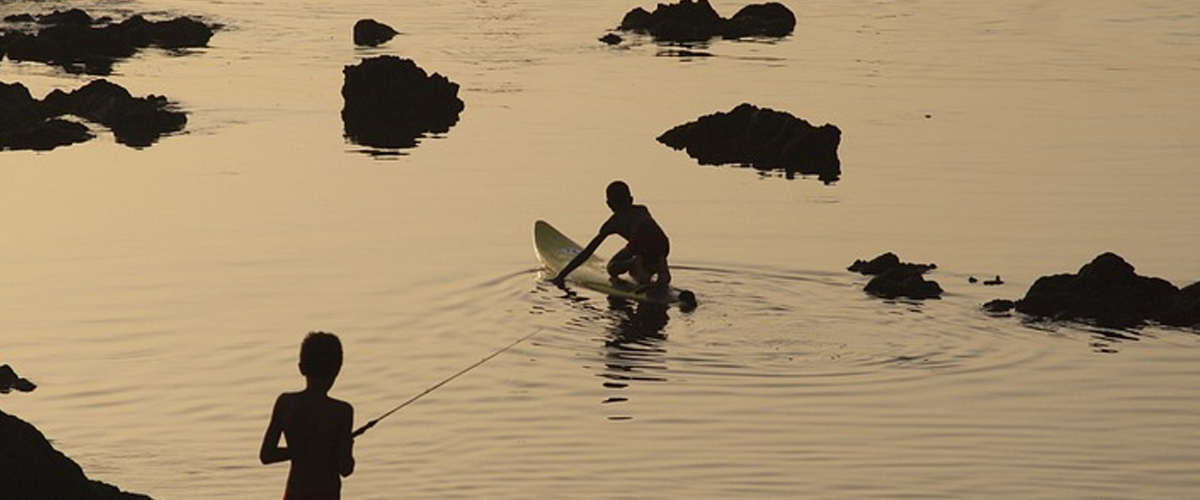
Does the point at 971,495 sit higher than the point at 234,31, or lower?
higher

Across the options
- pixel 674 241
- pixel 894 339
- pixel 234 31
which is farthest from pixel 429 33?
pixel 894 339

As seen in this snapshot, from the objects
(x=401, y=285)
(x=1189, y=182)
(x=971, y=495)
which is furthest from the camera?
(x=1189, y=182)

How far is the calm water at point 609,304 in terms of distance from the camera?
19.9 metres

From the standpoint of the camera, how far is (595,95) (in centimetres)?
4888

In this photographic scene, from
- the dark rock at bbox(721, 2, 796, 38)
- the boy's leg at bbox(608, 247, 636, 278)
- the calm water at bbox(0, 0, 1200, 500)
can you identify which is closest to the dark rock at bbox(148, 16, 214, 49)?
the calm water at bbox(0, 0, 1200, 500)

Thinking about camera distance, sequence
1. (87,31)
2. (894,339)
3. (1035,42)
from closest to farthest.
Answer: (894,339), (87,31), (1035,42)

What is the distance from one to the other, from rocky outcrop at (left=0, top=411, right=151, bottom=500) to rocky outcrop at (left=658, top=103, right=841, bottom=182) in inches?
1009

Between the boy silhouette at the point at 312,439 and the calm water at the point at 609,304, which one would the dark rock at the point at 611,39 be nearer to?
the calm water at the point at 609,304

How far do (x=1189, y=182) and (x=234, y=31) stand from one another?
34676 mm

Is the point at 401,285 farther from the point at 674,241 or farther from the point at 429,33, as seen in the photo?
the point at 429,33

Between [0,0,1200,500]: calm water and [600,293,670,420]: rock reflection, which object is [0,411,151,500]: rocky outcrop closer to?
[0,0,1200,500]: calm water

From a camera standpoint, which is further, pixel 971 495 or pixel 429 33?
pixel 429 33

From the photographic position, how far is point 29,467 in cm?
1442

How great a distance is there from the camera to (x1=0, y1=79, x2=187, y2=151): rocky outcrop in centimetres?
4094
